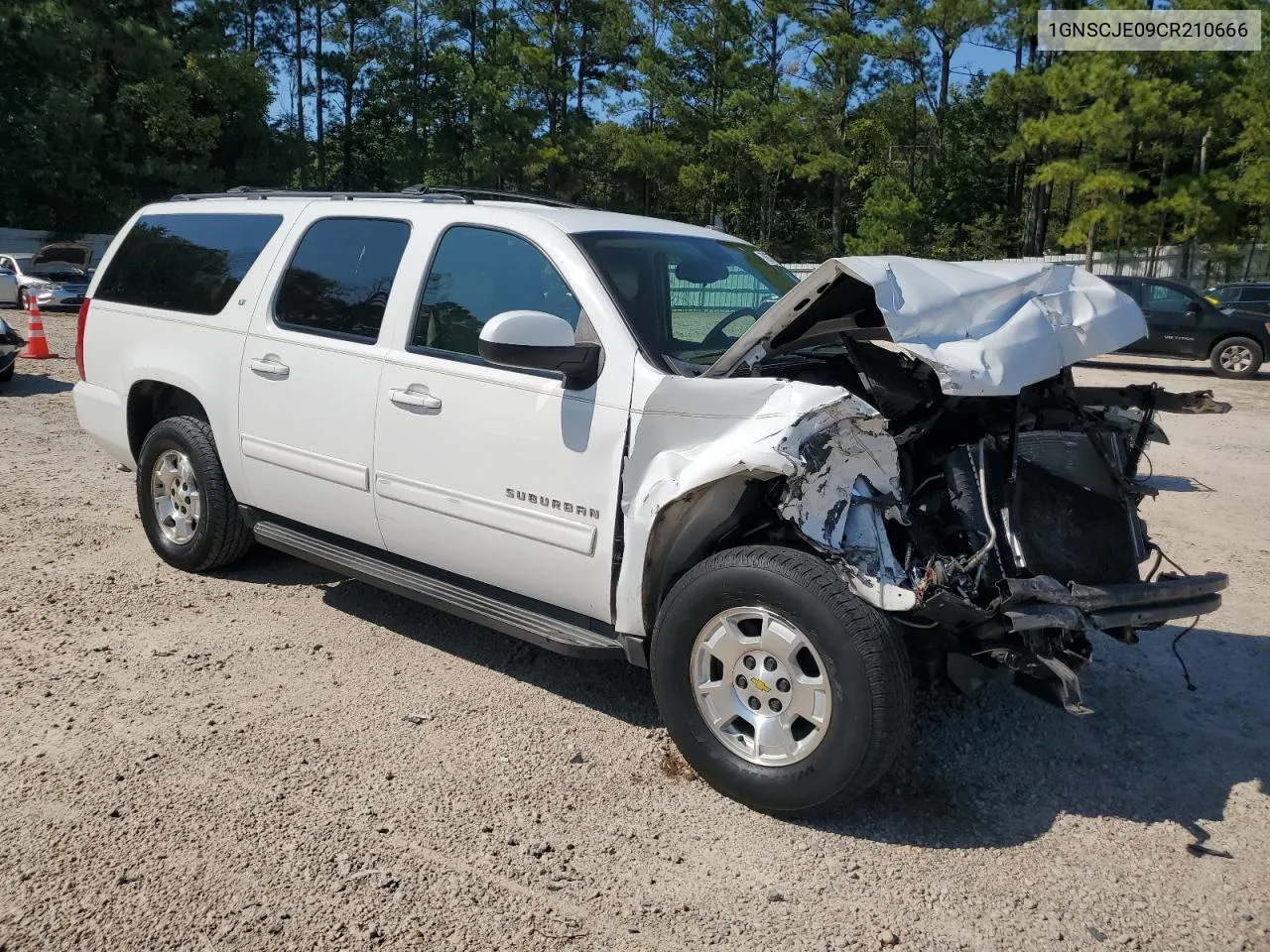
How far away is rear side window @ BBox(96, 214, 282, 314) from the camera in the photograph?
5.09 meters

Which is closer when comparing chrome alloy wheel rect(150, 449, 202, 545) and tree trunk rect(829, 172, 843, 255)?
chrome alloy wheel rect(150, 449, 202, 545)

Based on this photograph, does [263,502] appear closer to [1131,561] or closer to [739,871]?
[739,871]

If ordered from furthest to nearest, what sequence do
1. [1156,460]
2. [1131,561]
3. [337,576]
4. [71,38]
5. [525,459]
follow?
[71,38] < [1156,460] < [337,576] < [525,459] < [1131,561]

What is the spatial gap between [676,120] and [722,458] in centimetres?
4070

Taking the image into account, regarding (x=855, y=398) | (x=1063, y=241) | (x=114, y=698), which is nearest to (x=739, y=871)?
(x=855, y=398)

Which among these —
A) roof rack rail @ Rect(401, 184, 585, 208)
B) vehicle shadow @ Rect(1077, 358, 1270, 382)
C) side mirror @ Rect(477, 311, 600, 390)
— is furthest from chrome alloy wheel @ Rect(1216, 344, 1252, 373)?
side mirror @ Rect(477, 311, 600, 390)

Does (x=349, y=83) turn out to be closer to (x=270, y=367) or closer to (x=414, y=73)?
(x=414, y=73)

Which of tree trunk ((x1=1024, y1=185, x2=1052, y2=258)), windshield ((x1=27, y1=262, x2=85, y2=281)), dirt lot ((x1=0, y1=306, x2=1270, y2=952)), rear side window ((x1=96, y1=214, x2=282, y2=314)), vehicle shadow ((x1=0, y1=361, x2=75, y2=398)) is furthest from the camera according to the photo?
tree trunk ((x1=1024, y1=185, x2=1052, y2=258))

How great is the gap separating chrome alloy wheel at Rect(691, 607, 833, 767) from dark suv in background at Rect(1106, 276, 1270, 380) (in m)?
16.8

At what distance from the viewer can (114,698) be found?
4.05 meters

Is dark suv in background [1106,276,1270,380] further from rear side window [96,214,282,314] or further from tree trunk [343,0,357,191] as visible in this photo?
tree trunk [343,0,357,191]

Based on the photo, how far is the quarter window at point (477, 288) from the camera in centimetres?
398

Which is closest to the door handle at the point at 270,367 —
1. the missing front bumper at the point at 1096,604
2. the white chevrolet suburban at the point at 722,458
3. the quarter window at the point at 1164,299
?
the white chevrolet suburban at the point at 722,458

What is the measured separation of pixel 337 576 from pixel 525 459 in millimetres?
2264
